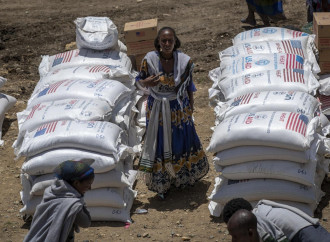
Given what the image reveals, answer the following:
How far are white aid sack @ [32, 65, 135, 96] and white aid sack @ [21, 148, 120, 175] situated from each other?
144 centimetres

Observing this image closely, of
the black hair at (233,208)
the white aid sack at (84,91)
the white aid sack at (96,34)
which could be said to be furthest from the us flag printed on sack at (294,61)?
the black hair at (233,208)

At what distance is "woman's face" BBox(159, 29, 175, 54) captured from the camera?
6.66 m

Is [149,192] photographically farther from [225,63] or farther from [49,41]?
[49,41]

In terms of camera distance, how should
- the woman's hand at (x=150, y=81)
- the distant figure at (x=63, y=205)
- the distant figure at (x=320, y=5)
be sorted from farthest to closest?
the distant figure at (x=320, y=5) → the woman's hand at (x=150, y=81) → the distant figure at (x=63, y=205)

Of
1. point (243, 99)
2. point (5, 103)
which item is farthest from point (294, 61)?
point (5, 103)

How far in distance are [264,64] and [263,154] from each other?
1.51m

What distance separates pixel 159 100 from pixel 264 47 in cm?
167

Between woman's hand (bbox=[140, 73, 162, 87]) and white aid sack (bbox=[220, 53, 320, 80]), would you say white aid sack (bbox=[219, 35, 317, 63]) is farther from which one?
woman's hand (bbox=[140, 73, 162, 87])

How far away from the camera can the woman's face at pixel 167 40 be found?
6.66m

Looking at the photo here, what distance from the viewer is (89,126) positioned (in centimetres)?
682

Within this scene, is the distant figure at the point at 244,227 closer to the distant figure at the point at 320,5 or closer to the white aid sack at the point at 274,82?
the white aid sack at the point at 274,82

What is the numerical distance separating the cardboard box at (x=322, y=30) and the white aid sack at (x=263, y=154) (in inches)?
68.4

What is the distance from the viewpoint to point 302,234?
4426 mm

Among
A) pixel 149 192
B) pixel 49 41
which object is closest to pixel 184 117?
pixel 149 192
